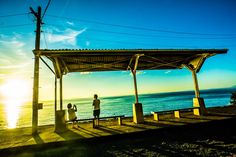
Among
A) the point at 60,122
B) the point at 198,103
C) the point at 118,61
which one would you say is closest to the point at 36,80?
the point at 60,122

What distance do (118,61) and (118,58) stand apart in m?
0.24

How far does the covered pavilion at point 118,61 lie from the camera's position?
7.13 metres

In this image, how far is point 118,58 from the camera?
8625mm

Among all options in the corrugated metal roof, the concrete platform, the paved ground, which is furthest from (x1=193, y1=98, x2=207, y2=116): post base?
the paved ground

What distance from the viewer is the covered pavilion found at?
23.4 ft

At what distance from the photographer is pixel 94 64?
9039mm

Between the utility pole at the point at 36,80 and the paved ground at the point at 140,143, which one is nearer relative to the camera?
the paved ground at the point at 140,143

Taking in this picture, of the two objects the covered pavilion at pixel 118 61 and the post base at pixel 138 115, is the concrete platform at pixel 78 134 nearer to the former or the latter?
the post base at pixel 138 115

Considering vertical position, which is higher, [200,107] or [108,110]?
[200,107]

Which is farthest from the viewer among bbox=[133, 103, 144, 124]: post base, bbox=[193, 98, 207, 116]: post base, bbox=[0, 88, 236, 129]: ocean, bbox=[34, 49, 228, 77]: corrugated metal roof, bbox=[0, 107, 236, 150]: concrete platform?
bbox=[0, 88, 236, 129]: ocean

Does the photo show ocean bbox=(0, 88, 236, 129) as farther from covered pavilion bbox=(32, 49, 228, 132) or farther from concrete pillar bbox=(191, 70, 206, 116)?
covered pavilion bbox=(32, 49, 228, 132)

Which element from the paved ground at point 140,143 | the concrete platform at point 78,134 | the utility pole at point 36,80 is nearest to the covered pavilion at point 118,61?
the utility pole at point 36,80

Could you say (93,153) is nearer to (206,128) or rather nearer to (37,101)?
(37,101)

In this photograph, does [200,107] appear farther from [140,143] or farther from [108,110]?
[108,110]
